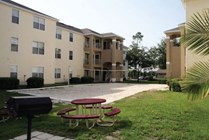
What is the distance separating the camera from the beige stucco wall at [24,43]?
21.8 meters

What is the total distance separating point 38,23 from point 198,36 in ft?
74.7

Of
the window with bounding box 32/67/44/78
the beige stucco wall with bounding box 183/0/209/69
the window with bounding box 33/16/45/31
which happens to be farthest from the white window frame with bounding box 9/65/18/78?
the beige stucco wall with bounding box 183/0/209/69

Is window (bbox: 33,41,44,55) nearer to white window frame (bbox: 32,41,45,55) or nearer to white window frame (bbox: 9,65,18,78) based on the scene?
white window frame (bbox: 32,41,45,55)

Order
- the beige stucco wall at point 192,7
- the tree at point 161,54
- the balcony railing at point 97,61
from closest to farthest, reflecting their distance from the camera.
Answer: the beige stucco wall at point 192,7
the balcony railing at point 97,61
the tree at point 161,54

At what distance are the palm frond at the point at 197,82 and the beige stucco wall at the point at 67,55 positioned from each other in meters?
26.5

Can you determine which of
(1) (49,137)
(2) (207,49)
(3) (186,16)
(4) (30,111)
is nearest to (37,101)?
(4) (30,111)

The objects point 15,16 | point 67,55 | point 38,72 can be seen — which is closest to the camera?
point 15,16

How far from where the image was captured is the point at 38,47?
25547mm

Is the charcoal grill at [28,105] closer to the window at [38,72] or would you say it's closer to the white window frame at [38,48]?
the window at [38,72]

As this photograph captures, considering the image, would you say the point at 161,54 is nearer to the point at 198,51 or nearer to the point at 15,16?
the point at 15,16

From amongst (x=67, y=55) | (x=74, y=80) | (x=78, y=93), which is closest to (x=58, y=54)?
(x=67, y=55)

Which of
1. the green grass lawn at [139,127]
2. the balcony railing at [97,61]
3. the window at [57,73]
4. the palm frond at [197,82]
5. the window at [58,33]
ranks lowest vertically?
the green grass lawn at [139,127]

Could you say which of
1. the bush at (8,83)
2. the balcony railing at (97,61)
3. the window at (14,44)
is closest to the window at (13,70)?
the window at (14,44)

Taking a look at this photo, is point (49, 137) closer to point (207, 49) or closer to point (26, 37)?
point (207, 49)
